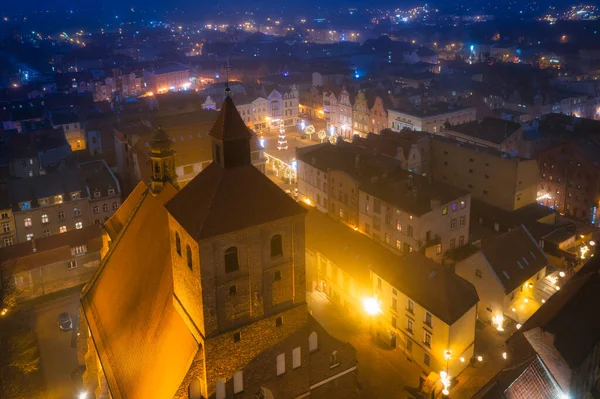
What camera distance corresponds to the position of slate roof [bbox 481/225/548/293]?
48.2m

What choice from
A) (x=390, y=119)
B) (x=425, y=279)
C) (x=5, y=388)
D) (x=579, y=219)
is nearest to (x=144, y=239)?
(x=5, y=388)

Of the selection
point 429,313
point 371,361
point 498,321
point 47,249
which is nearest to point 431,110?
point 498,321

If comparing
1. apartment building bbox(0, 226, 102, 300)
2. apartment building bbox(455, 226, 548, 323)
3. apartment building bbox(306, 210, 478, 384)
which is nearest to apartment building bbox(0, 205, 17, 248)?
apartment building bbox(0, 226, 102, 300)

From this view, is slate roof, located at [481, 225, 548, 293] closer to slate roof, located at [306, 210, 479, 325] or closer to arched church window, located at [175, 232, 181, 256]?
slate roof, located at [306, 210, 479, 325]

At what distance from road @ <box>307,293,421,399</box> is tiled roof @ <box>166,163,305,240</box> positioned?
67.2 ft

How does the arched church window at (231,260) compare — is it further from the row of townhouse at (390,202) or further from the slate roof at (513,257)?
the row of townhouse at (390,202)

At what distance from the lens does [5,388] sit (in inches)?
1585

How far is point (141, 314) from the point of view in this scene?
2944 cm

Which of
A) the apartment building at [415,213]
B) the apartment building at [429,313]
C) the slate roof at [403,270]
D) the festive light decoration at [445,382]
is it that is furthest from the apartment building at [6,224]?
the festive light decoration at [445,382]

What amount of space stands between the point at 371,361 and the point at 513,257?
17500mm

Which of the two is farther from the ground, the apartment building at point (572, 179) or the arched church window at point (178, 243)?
the arched church window at point (178, 243)

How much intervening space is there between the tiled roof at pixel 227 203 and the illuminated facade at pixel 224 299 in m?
0.05

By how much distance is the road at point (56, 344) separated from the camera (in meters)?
42.5

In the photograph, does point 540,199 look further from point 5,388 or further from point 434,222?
point 5,388
